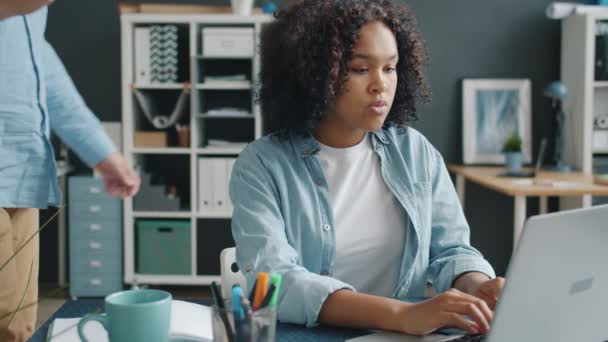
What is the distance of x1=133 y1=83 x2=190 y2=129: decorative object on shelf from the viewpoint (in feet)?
12.3

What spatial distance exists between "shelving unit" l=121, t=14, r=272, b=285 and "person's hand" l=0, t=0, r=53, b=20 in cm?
263

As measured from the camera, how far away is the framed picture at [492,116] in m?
4.04

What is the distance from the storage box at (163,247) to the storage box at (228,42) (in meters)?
0.95

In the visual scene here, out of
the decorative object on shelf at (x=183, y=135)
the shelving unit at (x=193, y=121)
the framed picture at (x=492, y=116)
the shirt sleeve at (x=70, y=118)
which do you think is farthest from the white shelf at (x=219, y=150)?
the shirt sleeve at (x=70, y=118)

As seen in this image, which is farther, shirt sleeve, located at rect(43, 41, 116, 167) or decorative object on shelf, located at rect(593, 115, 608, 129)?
decorative object on shelf, located at rect(593, 115, 608, 129)

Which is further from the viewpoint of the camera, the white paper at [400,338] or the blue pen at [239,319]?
the white paper at [400,338]

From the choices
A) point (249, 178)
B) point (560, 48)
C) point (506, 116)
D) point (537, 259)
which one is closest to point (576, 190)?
point (506, 116)

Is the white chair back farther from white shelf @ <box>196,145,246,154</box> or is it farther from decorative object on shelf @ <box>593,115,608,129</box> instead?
decorative object on shelf @ <box>593,115,608,129</box>

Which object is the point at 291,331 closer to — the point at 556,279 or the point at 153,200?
the point at 556,279

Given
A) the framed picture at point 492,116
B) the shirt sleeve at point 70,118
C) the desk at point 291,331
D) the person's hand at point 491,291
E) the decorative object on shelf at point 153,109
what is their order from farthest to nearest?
the framed picture at point 492,116
the decorative object on shelf at point 153,109
the shirt sleeve at point 70,118
the person's hand at point 491,291
the desk at point 291,331

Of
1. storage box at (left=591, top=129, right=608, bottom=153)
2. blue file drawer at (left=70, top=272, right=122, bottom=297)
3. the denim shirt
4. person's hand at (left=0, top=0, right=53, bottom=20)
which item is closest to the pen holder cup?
the denim shirt

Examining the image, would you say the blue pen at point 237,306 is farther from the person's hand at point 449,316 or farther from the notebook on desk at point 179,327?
the person's hand at point 449,316

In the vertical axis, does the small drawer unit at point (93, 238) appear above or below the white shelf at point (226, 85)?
below

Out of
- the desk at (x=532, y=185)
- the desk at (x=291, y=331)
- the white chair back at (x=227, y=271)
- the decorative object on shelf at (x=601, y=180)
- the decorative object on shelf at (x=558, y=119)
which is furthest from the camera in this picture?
the decorative object on shelf at (x=558, y=119)
